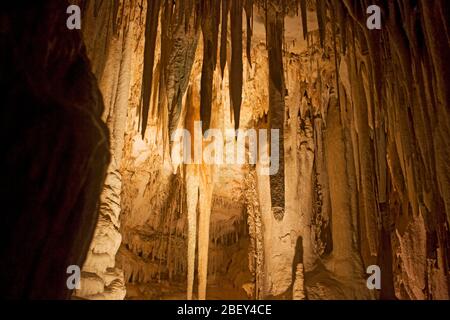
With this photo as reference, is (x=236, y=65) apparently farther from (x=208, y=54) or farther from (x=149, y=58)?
(x=149, y=58)

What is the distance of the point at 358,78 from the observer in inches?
184

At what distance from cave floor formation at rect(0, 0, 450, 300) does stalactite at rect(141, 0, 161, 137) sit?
0.06 feet

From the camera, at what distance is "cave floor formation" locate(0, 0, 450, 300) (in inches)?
86.7

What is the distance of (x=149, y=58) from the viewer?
14.2 feet

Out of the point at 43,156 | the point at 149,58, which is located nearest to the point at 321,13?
the point at 149,58

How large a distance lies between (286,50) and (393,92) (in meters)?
2.01

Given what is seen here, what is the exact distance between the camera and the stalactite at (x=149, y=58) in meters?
4.18

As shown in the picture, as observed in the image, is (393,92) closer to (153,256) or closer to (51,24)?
(51,24)

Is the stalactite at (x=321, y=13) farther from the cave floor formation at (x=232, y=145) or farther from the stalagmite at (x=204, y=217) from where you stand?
the stalagmite at (x=204, y=217)

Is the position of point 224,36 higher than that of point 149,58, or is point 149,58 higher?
point 224,36

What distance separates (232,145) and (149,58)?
2.93 m

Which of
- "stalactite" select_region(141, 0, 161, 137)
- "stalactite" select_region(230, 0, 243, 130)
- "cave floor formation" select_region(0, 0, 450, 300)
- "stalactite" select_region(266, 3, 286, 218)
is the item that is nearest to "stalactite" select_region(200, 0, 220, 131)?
"cave floor formation" select_region(0, 0, 450, 300)

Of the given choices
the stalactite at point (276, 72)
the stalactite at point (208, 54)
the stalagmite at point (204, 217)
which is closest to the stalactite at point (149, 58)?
the stalactite at point (208, 54)
